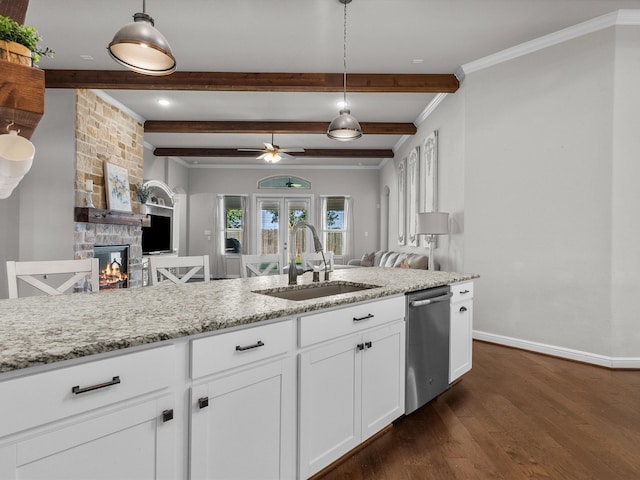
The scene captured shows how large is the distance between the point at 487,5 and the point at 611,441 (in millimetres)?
3203

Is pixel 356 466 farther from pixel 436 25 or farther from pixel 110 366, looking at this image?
pixel 436 25

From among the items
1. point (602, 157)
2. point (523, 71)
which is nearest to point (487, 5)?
point (523, 71)

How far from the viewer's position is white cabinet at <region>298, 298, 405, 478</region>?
5.27 ft

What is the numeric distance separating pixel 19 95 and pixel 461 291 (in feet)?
8.69

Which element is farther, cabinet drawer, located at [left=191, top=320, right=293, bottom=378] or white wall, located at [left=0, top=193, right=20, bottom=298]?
white wall, located at [left=0, top=193, right=20, bottom=298]

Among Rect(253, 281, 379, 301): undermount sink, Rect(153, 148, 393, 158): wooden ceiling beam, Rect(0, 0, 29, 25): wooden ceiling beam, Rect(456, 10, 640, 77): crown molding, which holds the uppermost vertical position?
Rect(456, 10, 640, 77): crown molding

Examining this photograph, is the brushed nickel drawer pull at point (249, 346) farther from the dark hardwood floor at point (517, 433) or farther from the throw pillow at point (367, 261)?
the throw pillow at point (367, 261)

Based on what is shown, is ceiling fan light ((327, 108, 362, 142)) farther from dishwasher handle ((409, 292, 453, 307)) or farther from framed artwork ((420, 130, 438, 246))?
framed artwork ((420, 130, 438, 246))

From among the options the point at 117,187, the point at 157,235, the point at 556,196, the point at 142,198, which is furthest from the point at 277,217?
the point at 556,196

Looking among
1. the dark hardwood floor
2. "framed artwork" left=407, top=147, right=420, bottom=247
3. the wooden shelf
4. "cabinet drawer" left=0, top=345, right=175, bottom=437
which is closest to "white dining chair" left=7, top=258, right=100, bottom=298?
"cabinet drawer" left=0, top=345, right=175, bottom=437

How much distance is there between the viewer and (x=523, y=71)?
3.79 m

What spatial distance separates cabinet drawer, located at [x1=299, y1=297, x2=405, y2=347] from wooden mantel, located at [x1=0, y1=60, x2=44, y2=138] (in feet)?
4.36

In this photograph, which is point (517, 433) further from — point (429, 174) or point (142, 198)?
point (142, 198)

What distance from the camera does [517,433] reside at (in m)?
2.17
